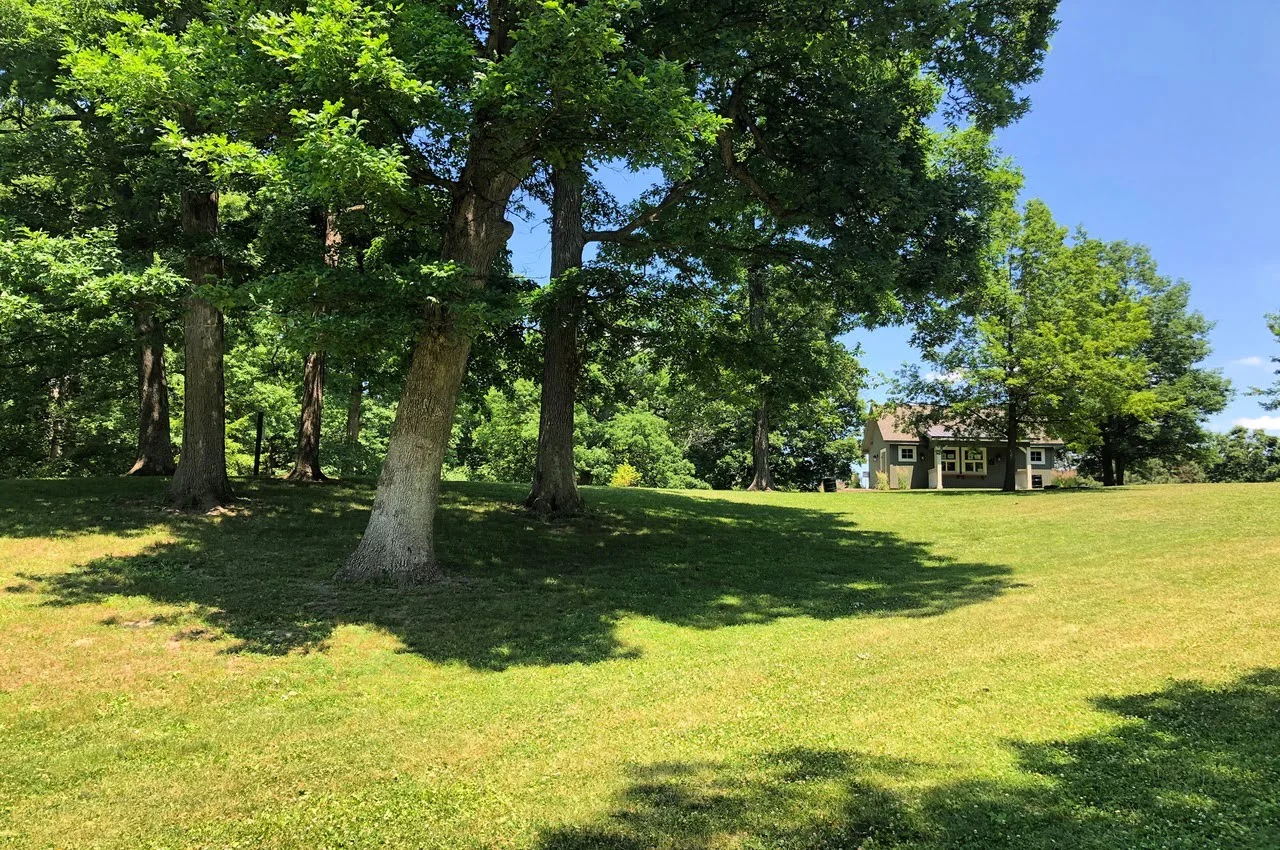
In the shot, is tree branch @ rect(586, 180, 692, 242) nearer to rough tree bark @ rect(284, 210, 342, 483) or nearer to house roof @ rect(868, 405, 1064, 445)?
rough tree bark @ rect(284, 210, 342, 483)

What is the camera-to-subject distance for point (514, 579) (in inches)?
410

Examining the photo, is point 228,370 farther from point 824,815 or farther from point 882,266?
point 824,815

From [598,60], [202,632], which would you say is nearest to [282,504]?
[202,632]

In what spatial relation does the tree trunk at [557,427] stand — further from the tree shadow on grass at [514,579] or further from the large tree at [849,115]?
the large tree at [849,115]

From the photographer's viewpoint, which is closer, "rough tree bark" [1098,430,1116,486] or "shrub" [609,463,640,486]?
"rough tree bark" [1098,430,1116,486]

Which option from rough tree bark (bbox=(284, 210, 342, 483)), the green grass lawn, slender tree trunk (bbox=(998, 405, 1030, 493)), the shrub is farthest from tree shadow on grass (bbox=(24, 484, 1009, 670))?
the shrub

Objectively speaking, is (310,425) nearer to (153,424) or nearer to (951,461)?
(153,424)

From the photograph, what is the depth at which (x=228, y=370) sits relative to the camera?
26547 millimetres

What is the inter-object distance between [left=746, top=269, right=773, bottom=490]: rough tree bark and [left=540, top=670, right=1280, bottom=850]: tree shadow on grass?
1171 cm

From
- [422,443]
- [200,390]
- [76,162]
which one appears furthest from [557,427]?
[76,162]

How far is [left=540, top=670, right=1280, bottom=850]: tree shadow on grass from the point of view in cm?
324

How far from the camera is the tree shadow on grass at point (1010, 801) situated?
3.24m

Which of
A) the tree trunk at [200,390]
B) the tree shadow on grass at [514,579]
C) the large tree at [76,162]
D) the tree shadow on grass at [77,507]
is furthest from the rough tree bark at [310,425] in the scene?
the large tree at [76,162]

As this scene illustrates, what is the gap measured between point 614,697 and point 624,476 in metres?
33.3
